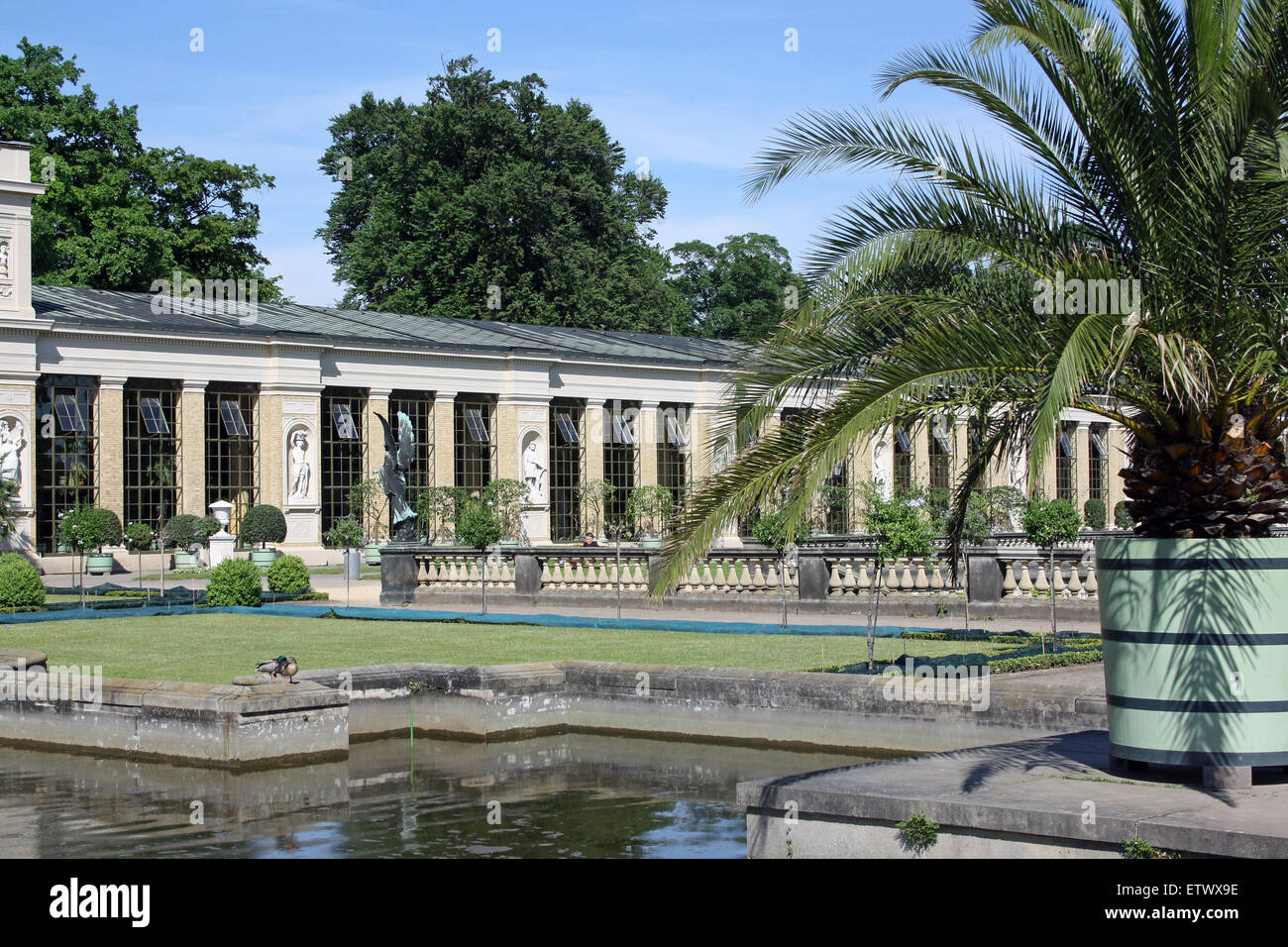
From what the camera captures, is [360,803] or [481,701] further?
[481,701]

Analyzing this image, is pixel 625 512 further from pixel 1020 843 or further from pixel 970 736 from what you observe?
pixel 1020 843

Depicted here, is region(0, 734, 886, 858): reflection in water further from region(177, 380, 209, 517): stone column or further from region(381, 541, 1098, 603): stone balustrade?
region(177, 380, 209, 517): stone column

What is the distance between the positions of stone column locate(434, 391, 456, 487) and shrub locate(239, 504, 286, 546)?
29.5ft

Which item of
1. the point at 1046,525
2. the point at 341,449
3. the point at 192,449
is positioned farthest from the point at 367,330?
the point at 1046,525

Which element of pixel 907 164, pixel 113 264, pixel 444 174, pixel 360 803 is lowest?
pixel 360 803

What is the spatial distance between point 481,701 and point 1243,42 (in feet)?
35.6

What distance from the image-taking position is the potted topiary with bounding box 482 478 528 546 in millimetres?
54906

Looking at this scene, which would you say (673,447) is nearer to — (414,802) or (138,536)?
(138,536)

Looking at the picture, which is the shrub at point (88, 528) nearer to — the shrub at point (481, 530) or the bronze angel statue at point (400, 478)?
the bronze angel statue at point (400, 478)

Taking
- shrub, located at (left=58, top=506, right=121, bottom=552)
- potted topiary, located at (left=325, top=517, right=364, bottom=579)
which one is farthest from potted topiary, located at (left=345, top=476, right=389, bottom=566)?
shrub, located at (left=58, top=506, right=121, bottom=552)

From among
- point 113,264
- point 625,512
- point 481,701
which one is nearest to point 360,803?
point 481,701

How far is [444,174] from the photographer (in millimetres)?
74062
